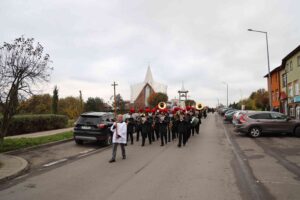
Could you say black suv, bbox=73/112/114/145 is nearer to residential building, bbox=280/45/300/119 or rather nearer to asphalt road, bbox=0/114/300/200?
asphalt road, bbox=0/114/300/200

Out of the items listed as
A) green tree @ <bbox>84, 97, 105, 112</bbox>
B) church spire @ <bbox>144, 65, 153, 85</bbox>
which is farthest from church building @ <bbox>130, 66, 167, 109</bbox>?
green tree @ <bbox>84, 97, 105, 112</bbox>

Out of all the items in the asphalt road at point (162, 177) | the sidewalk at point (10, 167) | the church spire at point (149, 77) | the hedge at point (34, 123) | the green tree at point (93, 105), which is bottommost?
the asphalt road at point (162, 177)

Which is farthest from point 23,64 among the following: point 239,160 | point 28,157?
point 239,160

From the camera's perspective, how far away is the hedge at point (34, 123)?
20156 mm

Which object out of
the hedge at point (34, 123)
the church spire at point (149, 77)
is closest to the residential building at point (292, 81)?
the hedge at point (34, 123)

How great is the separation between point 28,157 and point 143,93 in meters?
118

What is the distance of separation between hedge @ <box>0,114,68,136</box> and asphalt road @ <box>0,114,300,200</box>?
9810 mm

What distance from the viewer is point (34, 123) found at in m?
22.2

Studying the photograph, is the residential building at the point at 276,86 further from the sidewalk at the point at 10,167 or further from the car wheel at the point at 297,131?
the sidewalk at the point at 10,167

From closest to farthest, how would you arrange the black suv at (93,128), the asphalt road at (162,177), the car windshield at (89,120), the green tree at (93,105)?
the asphalt road at (162,177) → the black suv at (93,128) → the car windshield at (89,120) → the green tree at (93,105)

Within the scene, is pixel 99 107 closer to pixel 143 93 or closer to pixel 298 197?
pixel 298 197

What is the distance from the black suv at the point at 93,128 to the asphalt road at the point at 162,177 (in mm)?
2543

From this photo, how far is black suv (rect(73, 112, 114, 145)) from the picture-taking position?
45.4ft

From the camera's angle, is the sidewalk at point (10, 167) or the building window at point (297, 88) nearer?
the sidewalk at point (10, 167)
